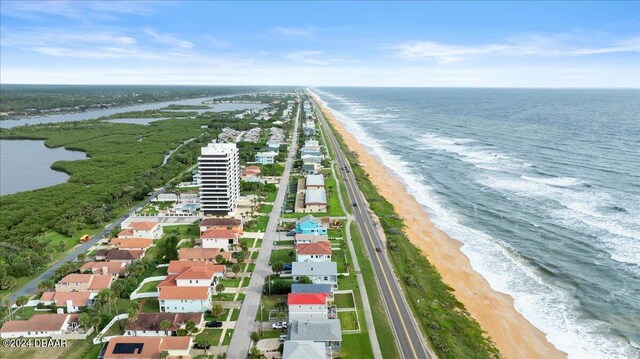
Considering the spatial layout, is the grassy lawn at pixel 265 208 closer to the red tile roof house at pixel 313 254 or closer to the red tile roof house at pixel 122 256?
the red tile roof house at pixel 313 254

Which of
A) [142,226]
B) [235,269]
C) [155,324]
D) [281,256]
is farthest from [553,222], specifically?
[142,226]

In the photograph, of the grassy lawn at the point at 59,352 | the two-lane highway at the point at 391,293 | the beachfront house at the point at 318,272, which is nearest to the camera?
the grassy lawn at the point at 59,352

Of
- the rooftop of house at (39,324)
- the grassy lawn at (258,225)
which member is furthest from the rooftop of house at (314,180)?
the rooftop of house at (39,324)

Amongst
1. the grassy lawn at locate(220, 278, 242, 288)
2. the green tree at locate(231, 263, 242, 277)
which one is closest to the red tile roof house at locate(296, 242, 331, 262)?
the green tree at locate(231, 263, 242, 277)

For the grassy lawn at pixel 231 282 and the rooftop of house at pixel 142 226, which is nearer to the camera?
the grassy lawn at pixel 231 282

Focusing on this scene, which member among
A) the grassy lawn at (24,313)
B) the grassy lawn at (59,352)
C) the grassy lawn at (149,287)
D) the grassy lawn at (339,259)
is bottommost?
the grassy lawn at (59,352)

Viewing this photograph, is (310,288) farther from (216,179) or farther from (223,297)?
(216,179)
